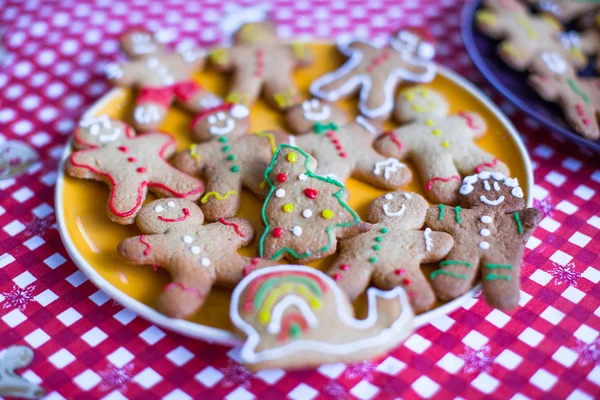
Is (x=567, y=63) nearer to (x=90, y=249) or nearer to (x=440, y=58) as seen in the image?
(x=440, y=58)

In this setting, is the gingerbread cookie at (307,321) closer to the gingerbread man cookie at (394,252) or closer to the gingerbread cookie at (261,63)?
the gingerbread man cookie at (394,252)

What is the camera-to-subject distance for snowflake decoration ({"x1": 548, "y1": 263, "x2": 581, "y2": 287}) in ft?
4.85

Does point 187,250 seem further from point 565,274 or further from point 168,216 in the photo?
point 565,274

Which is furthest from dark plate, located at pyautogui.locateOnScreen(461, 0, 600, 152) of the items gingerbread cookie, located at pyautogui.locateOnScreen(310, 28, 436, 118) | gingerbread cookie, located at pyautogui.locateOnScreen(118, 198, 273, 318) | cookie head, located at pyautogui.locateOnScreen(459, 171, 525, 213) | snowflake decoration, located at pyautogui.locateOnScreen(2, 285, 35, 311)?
snowflake decoration, located at pyautogui.locateOnScreen(2, 285, 35, 311)

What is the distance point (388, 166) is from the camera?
162 cm

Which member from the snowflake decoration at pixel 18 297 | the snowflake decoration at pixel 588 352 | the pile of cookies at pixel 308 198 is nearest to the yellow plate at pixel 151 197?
the pile of cookies at pixel 308 198

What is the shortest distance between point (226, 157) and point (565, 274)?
0.95m

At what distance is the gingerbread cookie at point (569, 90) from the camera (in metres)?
1.73

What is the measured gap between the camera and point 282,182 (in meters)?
1.49

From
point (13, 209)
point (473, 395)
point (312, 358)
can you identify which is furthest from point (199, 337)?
point (13, 209)

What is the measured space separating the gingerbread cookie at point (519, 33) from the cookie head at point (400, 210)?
74cm

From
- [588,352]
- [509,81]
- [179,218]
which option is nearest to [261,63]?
Answer: [179,218]

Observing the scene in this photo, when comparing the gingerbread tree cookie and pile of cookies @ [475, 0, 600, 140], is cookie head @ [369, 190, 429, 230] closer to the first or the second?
the gingerbread tree cookie

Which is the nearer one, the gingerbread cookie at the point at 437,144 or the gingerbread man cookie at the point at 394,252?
the gingerbread man cookie at the point at 394,252
